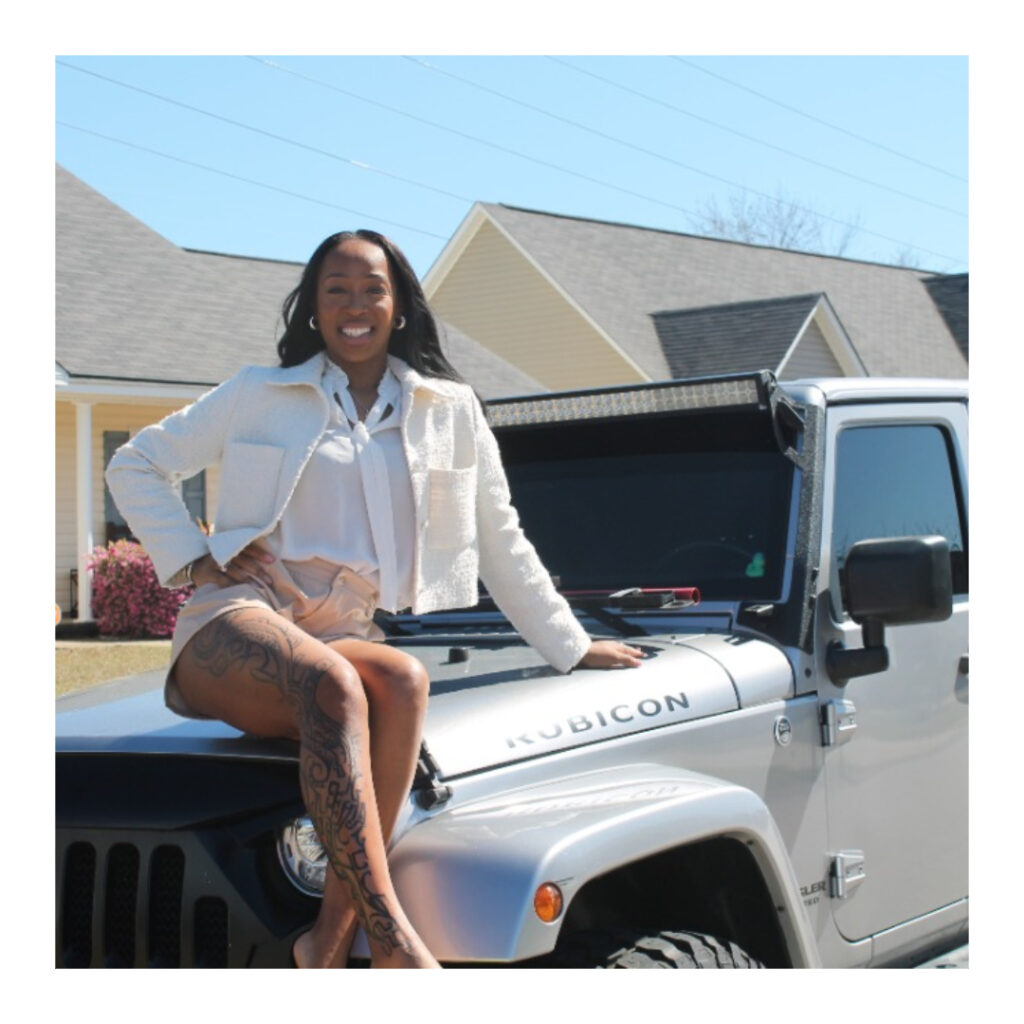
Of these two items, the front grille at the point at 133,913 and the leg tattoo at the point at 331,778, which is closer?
the leg tattoo at the point at 331,778

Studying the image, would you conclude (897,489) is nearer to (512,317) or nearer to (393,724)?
(393,724)

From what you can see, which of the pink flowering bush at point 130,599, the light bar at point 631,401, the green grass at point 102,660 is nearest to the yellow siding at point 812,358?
the pink flowering bush at point 130,599

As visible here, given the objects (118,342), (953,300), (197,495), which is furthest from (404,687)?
(953,300)

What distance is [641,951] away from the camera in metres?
2.96

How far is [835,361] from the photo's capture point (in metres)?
26.6

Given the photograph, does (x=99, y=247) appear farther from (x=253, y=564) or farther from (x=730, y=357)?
(x=253, y=564)

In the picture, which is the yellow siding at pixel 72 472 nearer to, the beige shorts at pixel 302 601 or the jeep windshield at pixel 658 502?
the jeep windshield at pixel 658 502

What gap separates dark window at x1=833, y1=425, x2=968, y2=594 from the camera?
13.6ft

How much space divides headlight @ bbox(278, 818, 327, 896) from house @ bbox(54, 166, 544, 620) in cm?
1549

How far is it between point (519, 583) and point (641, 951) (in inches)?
39.0

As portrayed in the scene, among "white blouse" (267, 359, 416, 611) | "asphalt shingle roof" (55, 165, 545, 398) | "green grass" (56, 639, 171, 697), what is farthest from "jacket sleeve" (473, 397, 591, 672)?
"asphalt shingle roof" (55, 165, 545, 398)

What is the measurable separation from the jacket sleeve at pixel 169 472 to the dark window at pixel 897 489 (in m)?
1.64

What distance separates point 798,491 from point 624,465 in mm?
584

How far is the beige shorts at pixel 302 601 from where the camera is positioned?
314 cm
